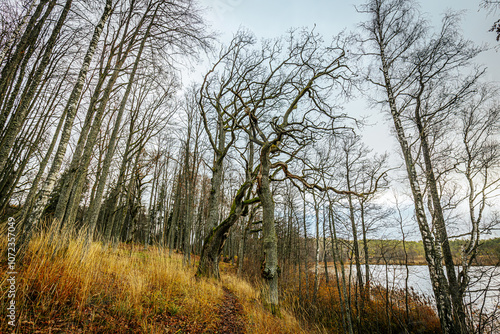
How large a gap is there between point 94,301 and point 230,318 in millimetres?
2784

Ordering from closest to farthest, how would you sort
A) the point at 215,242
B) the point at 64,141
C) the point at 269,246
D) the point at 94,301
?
the point at 94,301, the point at 64,141, the point at 269,246, the point at 215,242

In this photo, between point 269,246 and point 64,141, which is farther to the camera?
point 269,246

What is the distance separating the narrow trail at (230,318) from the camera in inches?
144

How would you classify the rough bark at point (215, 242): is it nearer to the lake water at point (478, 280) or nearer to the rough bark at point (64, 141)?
the lake water at point (478, 280)

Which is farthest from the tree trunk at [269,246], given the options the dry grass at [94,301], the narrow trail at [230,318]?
the narrow trail at [230,318]

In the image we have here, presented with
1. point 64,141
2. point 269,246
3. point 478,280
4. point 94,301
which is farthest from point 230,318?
point 64,141

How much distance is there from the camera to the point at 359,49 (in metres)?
7.77

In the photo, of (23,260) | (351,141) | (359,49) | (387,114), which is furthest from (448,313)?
(351,141)

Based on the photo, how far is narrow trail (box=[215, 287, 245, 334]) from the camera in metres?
3.66

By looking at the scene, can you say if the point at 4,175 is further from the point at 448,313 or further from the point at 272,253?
the point at 448,313

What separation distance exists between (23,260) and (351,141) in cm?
1598

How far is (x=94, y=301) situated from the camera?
267 centimetres

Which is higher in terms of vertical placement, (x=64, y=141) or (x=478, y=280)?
(x=64, y=141)

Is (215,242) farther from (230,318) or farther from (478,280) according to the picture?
(478,280)
